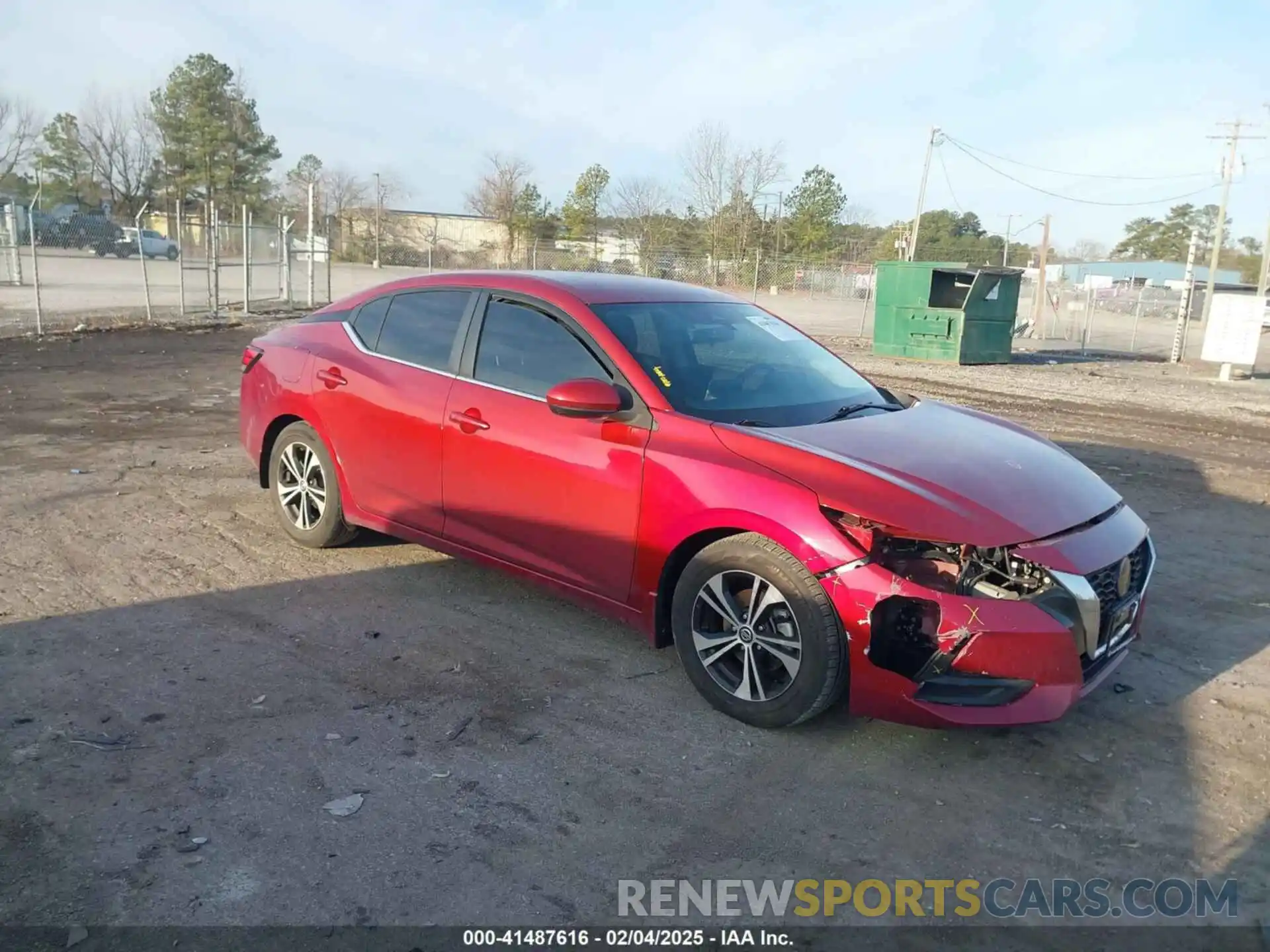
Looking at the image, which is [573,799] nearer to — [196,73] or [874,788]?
[874,788]

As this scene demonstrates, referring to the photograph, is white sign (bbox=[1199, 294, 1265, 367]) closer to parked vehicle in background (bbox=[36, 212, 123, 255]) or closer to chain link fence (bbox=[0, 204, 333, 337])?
chain link fence (bbox=[0, 204, 333, 337])

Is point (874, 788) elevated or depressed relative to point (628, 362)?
depressed

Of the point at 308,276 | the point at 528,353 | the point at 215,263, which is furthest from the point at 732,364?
the point at 308,276

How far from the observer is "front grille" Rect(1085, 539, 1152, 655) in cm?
367

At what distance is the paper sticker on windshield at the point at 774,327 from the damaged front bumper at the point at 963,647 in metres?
1.99

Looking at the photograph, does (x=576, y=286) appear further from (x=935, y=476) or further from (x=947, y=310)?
(x=947, y=310)

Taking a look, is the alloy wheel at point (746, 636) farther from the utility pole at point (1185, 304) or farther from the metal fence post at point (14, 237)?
the utility pole at point (1185, 304)

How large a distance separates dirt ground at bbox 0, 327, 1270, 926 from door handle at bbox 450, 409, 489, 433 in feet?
3.14

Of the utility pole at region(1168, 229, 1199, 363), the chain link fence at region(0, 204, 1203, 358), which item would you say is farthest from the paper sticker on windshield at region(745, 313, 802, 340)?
the utility pole at region(1168, 229, 1199, 363)

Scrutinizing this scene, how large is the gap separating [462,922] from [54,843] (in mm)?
1316

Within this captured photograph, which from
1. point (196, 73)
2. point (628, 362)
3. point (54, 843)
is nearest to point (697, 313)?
point (628, 362)

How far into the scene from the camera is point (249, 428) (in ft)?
20.4

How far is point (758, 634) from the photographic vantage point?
12.5 feet

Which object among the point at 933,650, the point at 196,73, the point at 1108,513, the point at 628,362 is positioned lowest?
the point at 933,650
